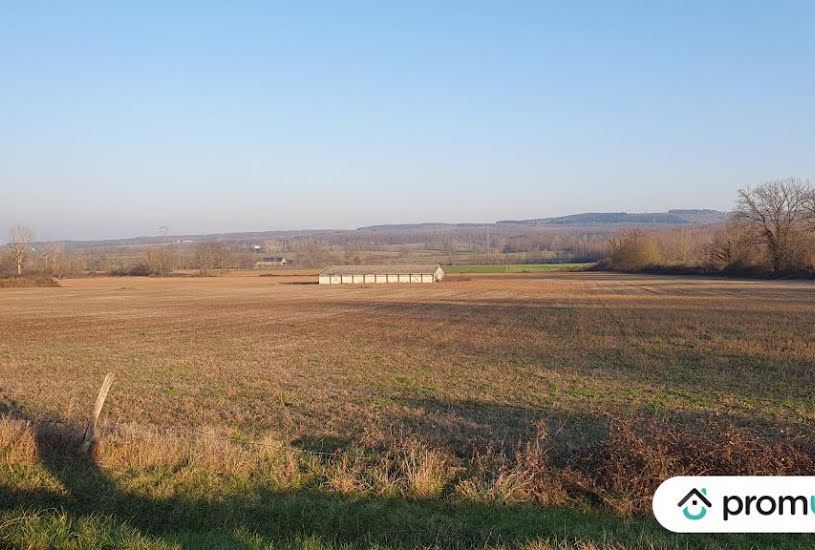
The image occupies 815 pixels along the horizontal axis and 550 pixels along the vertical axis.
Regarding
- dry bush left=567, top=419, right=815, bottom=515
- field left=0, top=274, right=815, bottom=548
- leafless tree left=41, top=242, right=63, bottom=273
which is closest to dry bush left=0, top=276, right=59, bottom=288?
leafless tree left=41, top=242, right=63, bottom=273

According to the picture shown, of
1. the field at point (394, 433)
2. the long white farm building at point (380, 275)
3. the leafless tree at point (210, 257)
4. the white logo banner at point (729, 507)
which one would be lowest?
the long white farm building at point (380, 275)

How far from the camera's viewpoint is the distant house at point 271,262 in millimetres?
167125

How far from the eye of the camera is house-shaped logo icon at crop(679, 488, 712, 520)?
5.61m

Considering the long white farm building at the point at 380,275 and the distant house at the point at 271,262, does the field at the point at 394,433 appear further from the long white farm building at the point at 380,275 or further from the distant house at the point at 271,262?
the distant house at the point at 271,262

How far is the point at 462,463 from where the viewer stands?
26.8 feet

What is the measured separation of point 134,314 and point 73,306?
12.8 metres

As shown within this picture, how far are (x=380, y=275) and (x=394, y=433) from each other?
94639 mm

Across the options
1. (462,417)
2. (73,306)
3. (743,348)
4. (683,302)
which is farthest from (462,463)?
(73,306)

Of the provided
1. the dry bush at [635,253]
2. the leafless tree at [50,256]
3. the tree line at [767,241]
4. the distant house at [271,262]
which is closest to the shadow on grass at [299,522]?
the tree line at [767,241]

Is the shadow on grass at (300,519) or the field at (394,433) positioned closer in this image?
the shadow on grass at (300,519)

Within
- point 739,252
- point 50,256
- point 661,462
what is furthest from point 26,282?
point 739,252

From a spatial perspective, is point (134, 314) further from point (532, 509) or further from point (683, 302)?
point (532, 509)

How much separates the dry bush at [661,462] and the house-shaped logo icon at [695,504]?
3.04 feet

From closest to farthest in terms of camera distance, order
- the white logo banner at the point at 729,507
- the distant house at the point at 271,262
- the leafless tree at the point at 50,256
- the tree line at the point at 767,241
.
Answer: the white logo banner at the point at 729,507 → the tree line at the point at 767,241 → the leafless tree at the point at 50,256 → the distant house at the point at 271,262
